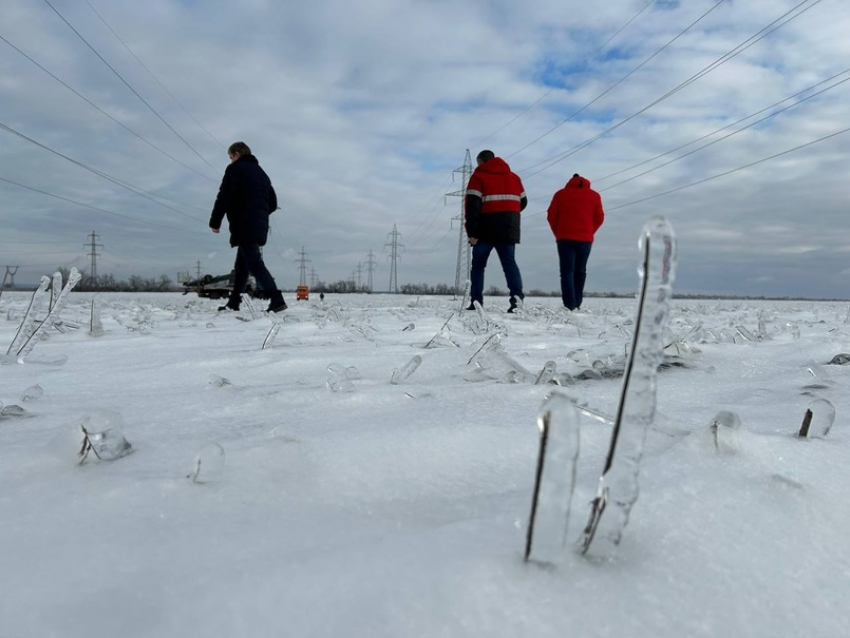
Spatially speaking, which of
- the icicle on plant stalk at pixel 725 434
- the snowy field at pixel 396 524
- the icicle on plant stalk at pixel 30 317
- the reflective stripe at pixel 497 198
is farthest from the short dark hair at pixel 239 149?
the icicle on plant stalk at pixel 725 434

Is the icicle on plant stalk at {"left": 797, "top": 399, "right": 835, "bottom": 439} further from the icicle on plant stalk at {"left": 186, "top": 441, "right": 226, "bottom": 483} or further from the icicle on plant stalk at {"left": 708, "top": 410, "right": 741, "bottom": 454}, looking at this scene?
the icicle on plant stalk at {"left": 186, "top": 441, "right": 226, "bottom": 483}

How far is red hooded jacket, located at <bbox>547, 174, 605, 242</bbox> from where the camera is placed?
6980mm

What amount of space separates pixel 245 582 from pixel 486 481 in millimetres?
378

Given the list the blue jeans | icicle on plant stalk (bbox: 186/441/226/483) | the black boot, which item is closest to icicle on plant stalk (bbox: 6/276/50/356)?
icicle on plant stalk (bbox: 186/441/226/483)

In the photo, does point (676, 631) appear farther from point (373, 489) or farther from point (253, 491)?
point (253, 491)

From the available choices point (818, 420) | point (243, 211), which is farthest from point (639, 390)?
point (243, 211)

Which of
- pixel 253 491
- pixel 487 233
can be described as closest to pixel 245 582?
pixel 253 491

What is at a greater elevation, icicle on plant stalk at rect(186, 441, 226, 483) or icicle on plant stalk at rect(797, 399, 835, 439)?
icicle on plant stalk at rect(797, 399, 835, 439)

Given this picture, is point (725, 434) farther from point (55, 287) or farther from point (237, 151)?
point (237, 151)

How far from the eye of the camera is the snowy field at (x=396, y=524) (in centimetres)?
44

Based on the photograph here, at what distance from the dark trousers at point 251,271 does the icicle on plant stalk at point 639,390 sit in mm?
5519

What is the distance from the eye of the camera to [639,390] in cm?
44

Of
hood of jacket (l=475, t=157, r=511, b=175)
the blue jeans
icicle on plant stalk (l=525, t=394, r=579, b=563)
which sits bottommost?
icicle on plant stalk (l=525, t=394, r=579, b=563)

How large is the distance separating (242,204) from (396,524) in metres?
6.60
